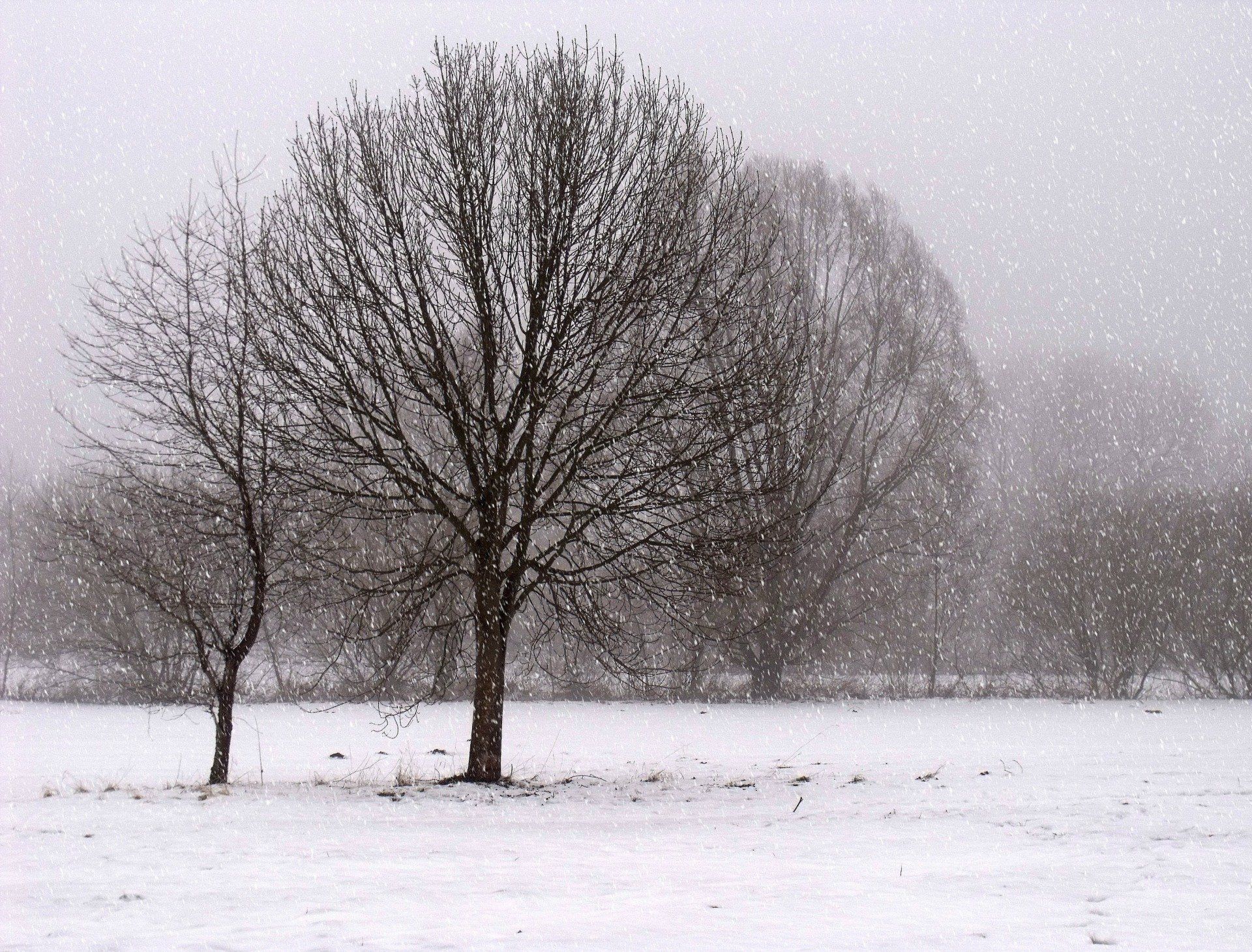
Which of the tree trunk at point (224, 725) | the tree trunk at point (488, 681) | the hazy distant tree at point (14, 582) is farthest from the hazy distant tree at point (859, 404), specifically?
the hazy distant tree at point (14, 582)

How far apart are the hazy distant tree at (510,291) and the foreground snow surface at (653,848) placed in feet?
6.76

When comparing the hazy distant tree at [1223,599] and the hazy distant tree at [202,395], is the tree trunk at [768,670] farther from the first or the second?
the hazy distant tree at [202,395]

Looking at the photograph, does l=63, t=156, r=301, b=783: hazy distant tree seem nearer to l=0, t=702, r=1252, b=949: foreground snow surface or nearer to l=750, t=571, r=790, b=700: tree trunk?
l=0, t=702, r=1252, b=949: foreground snow surface

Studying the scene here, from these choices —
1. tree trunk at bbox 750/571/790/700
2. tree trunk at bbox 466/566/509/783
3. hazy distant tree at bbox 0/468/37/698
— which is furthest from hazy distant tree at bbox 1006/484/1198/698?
hazy distant tree at bbox 0/468/37/698

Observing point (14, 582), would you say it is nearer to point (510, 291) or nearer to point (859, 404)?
point (510, 291)

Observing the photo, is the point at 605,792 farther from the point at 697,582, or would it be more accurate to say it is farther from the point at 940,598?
the point at 940,598

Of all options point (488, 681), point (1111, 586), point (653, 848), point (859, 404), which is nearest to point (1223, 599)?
point (1111, 586)

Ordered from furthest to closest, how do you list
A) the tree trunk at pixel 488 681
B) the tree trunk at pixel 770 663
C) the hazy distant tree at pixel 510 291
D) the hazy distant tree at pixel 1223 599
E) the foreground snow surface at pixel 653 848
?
the tree trunk at pixel 770 663, the hazy distant tree at pixel 1223 599, the tree trunk at pixel 488 681, the hazy distant tree at pixel 510 291, the foreground snow surface at pixel 653 848

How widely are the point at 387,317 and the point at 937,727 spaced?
36.3ft

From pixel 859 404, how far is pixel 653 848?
13594 mm

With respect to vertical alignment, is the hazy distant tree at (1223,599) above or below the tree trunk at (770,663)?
above

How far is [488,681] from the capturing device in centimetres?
949

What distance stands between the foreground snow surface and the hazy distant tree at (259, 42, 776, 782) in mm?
2059

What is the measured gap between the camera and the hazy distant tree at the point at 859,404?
19312 mm
